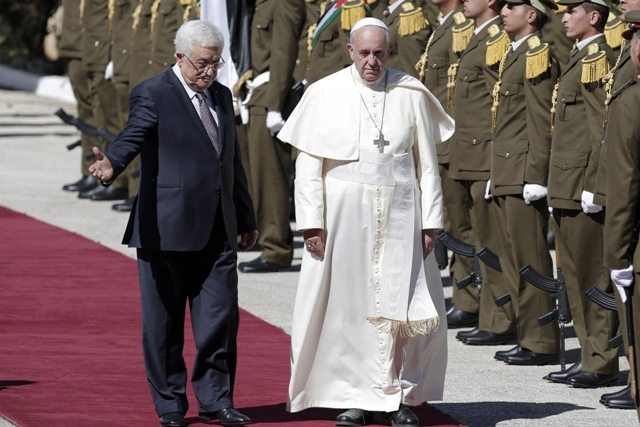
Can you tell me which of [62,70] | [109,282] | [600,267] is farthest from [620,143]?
[62,70]

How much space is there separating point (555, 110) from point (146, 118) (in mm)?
2415

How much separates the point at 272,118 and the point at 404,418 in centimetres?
511

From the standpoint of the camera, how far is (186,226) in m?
6.88

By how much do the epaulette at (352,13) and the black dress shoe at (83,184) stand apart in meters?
6.16

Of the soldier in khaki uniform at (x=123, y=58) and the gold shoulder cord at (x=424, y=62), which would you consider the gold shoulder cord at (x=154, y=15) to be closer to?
the soldier in khaki uniform at (x=123, y=58)

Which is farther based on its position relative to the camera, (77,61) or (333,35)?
(77,61)

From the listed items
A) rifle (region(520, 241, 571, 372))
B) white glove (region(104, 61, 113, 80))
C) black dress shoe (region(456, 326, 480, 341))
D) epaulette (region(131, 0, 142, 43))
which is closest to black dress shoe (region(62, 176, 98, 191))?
white glove (region(104, 61, 113, 80))

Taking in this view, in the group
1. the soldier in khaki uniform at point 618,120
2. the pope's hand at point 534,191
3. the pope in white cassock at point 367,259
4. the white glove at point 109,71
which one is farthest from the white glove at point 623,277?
the white glove at point 109,71

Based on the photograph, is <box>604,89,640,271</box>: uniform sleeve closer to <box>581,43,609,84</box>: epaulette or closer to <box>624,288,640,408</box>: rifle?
<box>624,288,640,408</box>: rifle

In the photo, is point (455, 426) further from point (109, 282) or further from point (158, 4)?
point (158, 4)

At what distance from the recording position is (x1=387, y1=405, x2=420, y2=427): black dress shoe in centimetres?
698

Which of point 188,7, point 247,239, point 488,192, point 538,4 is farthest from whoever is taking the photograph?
point 188,7

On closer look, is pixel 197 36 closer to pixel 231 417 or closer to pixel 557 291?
pixel 231 417

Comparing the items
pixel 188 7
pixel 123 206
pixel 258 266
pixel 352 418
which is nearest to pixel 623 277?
pixel 352 418
